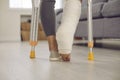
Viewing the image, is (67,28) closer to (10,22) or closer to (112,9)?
(112,9)

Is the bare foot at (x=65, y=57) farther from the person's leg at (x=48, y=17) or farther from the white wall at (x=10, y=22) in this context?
the white wall at (x=10, y=22)

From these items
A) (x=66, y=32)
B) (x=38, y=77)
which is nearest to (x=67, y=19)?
(x=66, y=32)

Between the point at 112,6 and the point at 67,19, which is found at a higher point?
the point at 112,6

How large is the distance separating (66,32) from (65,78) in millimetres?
477

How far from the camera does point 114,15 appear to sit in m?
2.29

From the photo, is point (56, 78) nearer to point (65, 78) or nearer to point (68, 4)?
point (65, 78)

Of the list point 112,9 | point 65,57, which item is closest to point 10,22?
point 112,9

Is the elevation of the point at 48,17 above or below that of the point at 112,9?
below

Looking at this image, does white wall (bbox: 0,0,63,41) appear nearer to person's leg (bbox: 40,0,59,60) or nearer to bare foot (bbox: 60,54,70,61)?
person's leg (bbox: 40,0,59,60)

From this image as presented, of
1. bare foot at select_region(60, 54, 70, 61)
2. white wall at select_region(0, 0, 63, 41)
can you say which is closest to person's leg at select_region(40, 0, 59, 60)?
bare foot at select_region(60, 54, 70, 61)

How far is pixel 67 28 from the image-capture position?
1.35 meters

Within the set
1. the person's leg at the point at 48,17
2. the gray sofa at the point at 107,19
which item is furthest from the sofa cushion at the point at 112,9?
the person's leg at the point at 48,17

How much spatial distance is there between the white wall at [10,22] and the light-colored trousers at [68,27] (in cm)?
414

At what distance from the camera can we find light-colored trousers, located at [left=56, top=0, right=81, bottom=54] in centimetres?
133
